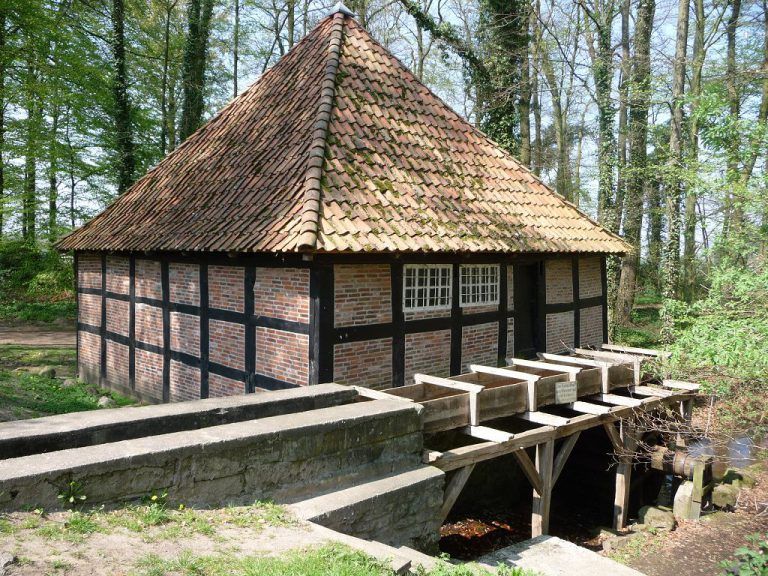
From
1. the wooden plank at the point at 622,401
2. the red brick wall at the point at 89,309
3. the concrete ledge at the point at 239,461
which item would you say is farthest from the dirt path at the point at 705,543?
the red brick wall at the point at 89,309

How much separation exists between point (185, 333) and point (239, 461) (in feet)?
17.7

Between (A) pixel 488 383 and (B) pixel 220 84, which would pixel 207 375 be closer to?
(A) pixel 488 383

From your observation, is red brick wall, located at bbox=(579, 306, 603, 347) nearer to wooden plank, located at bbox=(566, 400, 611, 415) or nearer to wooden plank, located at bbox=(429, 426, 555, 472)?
wooden plank, located at bbox=(566, 400, 611, 415)

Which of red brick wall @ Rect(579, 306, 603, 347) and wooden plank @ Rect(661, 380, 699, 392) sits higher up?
red brick wall @ Rect(579, 306, 603, 347)

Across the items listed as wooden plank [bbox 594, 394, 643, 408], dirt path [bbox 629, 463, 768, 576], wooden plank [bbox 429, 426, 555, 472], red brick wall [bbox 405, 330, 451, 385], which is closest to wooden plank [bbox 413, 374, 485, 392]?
wooden plank [bbox 429, 426, 555, 472]

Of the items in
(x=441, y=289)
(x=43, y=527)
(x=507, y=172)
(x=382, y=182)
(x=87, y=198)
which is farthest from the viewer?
(x=87, y=198)

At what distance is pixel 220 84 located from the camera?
2586cm

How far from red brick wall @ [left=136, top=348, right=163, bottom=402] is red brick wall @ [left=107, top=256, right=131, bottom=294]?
1331 mm

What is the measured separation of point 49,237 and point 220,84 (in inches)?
402

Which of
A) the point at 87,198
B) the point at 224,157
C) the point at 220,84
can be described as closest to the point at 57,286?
the point at 87,198

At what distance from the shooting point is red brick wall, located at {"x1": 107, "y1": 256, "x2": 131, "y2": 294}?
36.3ft

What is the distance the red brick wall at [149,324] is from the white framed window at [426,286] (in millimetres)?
4659

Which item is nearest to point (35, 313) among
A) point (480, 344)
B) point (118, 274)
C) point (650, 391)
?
point (118, 274)

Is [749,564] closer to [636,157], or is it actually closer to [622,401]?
[622,401]
